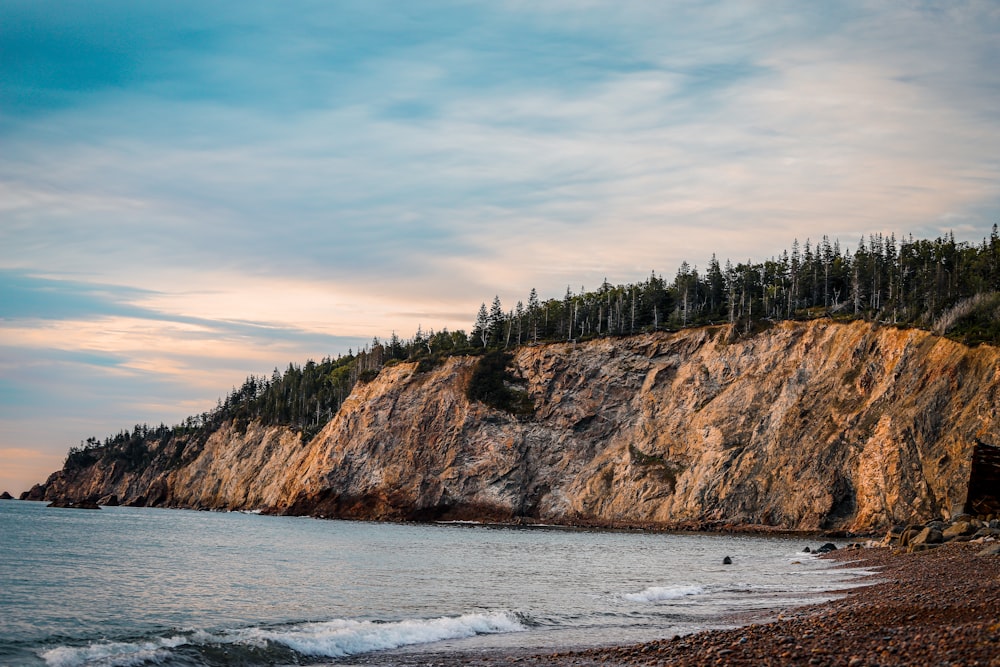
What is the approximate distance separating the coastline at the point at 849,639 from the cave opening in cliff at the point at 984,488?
2999 centimetres

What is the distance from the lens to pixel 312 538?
221 ft

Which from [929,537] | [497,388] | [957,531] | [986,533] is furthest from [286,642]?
[497,388]

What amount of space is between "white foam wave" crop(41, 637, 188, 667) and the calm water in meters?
0.06

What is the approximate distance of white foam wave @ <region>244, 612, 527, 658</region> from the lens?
21.1 metres

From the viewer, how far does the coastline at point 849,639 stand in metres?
14.1

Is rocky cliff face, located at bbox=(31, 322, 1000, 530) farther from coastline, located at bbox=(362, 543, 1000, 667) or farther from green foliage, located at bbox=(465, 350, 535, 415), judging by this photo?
coastline, located at bbox=(362, 543, 1000, 667)

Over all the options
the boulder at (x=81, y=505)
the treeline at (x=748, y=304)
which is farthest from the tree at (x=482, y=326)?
the boulder at (x=81, y=505)

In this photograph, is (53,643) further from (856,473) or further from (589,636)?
(856,473)

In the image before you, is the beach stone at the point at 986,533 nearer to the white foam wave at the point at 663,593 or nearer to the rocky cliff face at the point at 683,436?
the white foam wave at the point at 663,593

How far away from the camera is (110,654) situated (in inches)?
762

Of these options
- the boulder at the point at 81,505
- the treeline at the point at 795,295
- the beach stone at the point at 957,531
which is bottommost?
the boulder at the point at 81,505

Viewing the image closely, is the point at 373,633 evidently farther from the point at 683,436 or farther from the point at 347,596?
the point at 683,436

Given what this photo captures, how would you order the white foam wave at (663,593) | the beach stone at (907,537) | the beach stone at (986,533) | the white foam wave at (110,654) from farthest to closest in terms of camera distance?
1. the beach stone at (907,537)
2. the beach stone at (986,533)
3. the white foam wave at (663,593)
4. the white foam wave at (110,654)

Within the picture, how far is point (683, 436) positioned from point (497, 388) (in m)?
29.1
